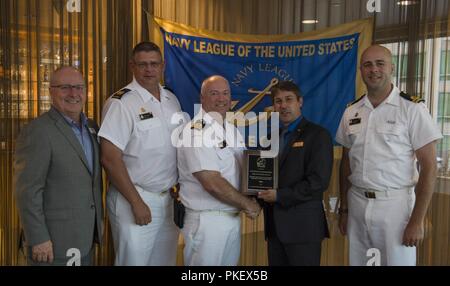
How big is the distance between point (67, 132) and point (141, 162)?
1.63 ft

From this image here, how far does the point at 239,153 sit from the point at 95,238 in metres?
0.95

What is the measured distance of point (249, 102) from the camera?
3.52 m

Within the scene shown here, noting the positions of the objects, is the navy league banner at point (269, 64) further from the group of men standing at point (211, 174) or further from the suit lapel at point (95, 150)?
the suit lapel at point (95, 150)

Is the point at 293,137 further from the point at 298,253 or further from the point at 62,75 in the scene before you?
the point at 62,75

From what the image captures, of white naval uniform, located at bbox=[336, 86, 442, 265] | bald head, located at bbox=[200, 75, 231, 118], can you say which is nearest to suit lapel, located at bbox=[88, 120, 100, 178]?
bald head, located at bbox=[200, 75, 231, 118]

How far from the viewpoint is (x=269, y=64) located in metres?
3.54

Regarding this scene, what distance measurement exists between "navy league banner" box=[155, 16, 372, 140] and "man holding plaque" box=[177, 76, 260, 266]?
0.87 metres

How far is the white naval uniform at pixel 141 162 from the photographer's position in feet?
8.57

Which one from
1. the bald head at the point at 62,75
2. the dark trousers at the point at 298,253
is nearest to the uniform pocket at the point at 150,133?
the bald head at the point at 62,75

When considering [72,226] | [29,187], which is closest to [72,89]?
[29,187]

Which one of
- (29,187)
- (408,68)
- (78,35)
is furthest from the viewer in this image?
(408,68)

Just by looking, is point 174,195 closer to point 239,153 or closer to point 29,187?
point 239,153

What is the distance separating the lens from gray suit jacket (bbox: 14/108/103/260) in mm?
2197

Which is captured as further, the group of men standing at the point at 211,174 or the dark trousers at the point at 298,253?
the dark trousers at the point at 298,253
